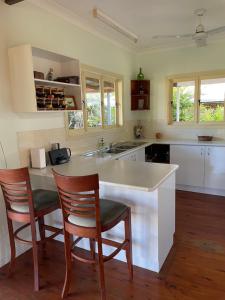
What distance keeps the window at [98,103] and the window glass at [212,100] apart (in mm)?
1556

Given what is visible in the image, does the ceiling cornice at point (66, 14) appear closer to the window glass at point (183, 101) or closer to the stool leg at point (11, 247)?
the window glass at point (183, 101)

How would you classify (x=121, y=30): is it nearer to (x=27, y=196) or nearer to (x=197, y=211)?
(x=27, y=196)

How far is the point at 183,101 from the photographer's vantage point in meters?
4.52

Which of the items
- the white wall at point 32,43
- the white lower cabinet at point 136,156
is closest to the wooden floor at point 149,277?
the white wall at point 32,43

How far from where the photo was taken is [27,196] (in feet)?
6.18

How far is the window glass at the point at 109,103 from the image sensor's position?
4023 millimetres

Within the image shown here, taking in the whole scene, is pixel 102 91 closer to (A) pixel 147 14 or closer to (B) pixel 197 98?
(A) pixel 147 14

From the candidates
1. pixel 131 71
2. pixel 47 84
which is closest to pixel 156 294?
pixel 47 84

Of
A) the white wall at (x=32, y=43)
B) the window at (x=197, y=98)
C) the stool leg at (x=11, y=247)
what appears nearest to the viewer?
the stool leg at (x=11, y=247)

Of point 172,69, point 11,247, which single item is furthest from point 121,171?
point 172,69

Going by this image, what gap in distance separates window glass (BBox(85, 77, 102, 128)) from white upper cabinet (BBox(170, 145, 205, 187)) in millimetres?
1476

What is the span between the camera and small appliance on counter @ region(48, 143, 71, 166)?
262 centimetres

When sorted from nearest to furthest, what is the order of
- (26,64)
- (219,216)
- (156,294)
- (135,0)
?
(156,294) < (26,64) < (135,0) < (219,216)

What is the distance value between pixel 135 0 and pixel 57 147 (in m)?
1.90
